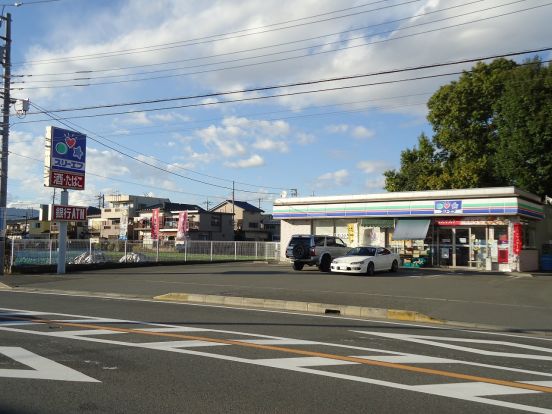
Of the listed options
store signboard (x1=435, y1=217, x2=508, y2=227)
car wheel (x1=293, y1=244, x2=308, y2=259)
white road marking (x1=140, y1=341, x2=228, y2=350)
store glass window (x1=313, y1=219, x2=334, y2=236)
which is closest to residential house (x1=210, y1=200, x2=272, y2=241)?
store glass window (x1=313, y1=219, x2=334, y2=236)

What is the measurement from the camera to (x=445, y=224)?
2934 centimetres

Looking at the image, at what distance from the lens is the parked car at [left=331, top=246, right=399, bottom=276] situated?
23641 mm

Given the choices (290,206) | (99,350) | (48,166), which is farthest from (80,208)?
(99,350)

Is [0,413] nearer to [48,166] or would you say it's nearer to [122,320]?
[122,320]

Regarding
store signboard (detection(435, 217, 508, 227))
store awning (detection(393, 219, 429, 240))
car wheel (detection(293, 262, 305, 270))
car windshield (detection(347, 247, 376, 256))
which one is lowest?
car wheel (detection(293, 262, 305, 270))

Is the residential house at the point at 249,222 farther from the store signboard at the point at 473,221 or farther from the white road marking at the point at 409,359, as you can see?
the white road marking at the point at 409,359

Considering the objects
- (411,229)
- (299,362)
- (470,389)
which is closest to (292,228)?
(411,229)

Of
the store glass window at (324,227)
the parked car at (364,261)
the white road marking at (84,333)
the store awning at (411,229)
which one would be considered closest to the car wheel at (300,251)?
the parked car at (364,261)

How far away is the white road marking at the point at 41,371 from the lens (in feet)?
20.7

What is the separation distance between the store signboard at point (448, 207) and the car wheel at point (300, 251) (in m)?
8.48

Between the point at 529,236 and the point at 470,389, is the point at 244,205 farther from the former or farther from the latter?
the point at 470,389

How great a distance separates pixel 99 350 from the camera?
7.90 meters

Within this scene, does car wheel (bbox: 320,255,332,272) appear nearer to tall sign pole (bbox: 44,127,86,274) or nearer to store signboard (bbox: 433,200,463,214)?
store signboard (bbox: 433,200,463,214)

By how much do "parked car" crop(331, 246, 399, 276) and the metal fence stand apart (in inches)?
538
